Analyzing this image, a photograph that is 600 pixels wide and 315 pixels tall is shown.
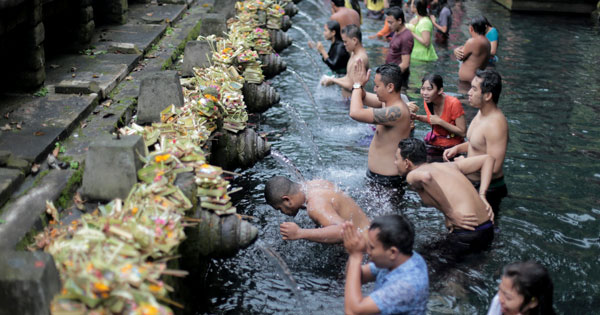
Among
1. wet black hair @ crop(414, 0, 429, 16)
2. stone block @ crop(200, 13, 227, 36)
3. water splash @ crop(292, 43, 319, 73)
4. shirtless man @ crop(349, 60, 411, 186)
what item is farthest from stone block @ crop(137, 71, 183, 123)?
wet black hair @ crop(414, 0, 429, 16)

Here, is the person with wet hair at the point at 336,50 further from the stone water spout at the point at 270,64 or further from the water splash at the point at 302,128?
the water splash at the point at 302,128

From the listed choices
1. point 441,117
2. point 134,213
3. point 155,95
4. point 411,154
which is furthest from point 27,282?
point 441,117

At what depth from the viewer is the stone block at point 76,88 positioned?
Answer: 20.8ft

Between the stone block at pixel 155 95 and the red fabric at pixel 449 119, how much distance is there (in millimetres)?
3045

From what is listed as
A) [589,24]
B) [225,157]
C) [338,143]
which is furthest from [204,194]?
[589,24]

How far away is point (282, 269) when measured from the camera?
5.20 meters

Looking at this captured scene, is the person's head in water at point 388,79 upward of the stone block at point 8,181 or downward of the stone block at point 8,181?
upward

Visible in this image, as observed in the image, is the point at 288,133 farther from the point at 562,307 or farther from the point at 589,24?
the point at 589,24

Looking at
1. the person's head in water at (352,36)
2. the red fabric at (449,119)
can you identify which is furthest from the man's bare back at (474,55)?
the red fabric at (449,119)

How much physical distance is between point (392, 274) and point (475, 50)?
673cm

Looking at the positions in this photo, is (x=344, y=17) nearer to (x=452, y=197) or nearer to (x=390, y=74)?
(x=390, y=74)

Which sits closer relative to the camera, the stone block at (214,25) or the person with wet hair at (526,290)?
the person with wet hair at (526,290)

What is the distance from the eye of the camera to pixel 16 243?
12.2 feet

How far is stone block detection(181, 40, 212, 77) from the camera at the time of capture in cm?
691
